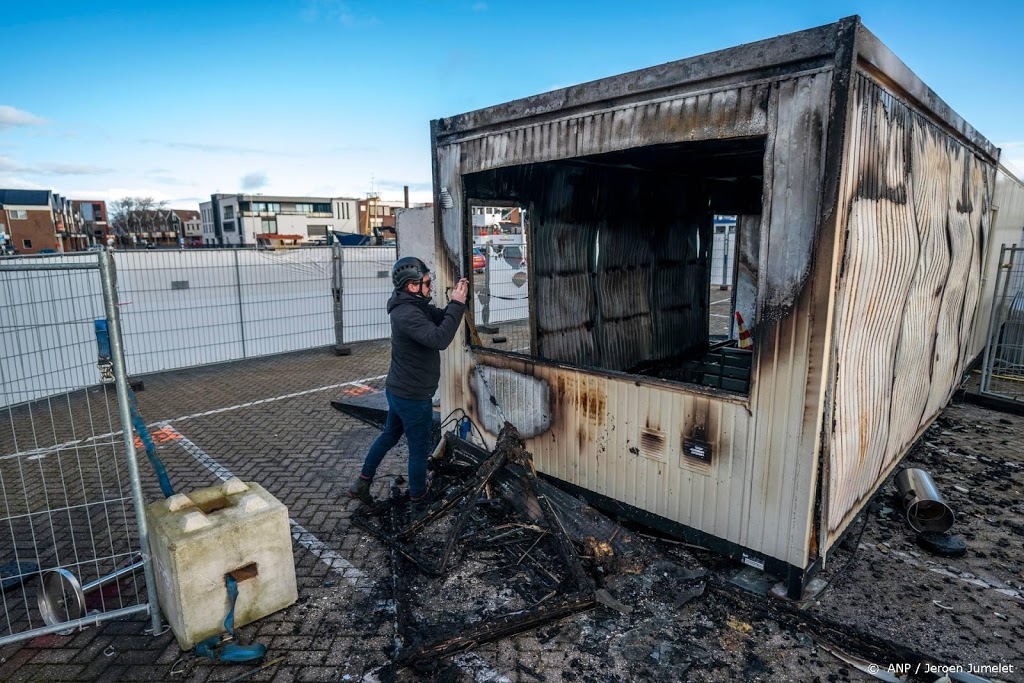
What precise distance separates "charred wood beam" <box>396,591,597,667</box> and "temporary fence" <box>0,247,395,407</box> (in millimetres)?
6987

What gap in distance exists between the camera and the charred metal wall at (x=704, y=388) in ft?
10.8

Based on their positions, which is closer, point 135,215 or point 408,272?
point 408,272

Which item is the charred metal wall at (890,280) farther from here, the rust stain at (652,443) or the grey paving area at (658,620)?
the rust stain at (652,443)

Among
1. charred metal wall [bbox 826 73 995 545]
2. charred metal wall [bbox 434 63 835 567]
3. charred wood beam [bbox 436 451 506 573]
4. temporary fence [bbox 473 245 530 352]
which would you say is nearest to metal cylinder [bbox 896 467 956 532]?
charred metal wall [bbox 826 73 995 545]

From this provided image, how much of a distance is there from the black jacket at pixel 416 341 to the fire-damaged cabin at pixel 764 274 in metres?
0.93

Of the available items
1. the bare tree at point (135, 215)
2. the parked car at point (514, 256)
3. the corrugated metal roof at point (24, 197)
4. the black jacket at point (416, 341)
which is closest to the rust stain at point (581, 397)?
the black jacket at point (416, 341)

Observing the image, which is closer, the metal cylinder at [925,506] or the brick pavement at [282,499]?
the brick pavement at [282,499]

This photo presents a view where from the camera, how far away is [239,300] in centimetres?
983

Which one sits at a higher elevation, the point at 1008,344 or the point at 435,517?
A: the point at 1008,344

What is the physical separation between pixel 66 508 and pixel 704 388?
160 inches

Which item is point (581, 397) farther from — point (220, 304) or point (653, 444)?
point (220, 304)

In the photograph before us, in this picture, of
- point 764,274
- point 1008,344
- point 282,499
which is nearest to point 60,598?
point 282,499

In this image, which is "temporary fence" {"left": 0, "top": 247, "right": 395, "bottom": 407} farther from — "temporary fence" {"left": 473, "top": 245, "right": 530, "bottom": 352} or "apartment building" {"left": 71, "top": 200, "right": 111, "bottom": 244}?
"apartment building" {"left": 71, "top": 200, "right": 111, "bottom": 244}

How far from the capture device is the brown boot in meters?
4.94
